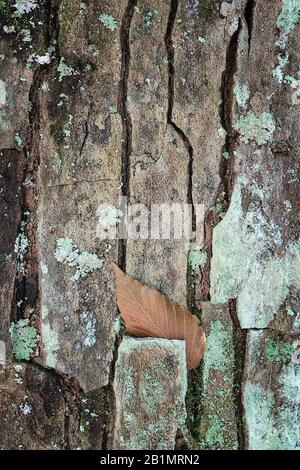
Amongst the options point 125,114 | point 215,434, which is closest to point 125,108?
point 125,114

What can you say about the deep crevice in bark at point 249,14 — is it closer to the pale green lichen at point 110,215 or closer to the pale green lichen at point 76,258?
the pale green lichen at point 110,215

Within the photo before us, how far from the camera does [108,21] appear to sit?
7.03 ft

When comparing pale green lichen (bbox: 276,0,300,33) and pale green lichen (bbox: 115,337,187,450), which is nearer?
pale green lichen (bbox: 115,337,187,450)

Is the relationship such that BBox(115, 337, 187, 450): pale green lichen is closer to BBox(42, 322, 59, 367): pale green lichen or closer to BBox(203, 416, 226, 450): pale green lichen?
BBox(203, 416, 226, 450): pale green lichen

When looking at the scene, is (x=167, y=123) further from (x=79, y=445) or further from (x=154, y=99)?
(x=79, y=445)

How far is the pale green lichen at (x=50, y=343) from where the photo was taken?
2.12m

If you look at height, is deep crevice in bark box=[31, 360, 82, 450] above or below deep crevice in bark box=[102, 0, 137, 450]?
below

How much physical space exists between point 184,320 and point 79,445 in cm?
51

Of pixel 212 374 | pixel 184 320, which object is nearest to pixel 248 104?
pixel 184 320

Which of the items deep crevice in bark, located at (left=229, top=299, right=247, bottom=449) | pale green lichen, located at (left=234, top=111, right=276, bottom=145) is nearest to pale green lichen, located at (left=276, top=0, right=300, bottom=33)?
pale green lichen, located at (left=234, top=111, right=276, bottom=145)

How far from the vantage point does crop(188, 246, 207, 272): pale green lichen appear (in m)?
2.15

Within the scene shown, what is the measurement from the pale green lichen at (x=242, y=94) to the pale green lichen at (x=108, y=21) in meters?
0.43

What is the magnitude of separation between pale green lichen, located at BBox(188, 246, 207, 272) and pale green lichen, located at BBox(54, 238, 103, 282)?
29cm

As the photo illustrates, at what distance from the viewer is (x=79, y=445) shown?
212 cm
